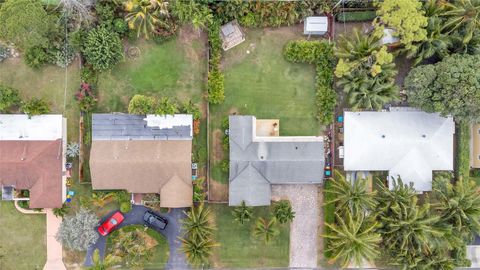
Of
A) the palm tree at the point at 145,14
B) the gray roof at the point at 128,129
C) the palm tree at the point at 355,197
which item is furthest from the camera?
the gray roof at the point at 128,129

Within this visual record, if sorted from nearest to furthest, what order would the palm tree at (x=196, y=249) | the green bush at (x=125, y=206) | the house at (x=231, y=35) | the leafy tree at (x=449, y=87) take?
the leafy tree at (x=449, y=87), the palm tree at (x=196, y=249), the green bush at (x=125, y=206), the house at (x=231, y=35)

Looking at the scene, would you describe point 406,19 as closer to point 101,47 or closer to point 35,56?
point 101,47

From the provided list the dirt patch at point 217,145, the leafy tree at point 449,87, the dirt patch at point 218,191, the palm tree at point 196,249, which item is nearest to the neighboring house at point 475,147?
the leafy tree at point 449,87

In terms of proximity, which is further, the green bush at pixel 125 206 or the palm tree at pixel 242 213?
the green bush at pixel 125 206

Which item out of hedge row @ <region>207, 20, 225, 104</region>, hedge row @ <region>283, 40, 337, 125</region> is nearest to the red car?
hedge row @ <region>207, 20, 225, 104</region>

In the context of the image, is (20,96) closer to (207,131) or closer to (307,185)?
(207,131)

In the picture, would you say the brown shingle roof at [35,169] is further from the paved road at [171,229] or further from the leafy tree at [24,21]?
the leafy tree at [24,21]

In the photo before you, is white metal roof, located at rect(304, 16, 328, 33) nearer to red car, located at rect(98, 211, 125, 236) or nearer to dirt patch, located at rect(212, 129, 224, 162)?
dirt patch, located at rect(212, 129, 224, 162)
